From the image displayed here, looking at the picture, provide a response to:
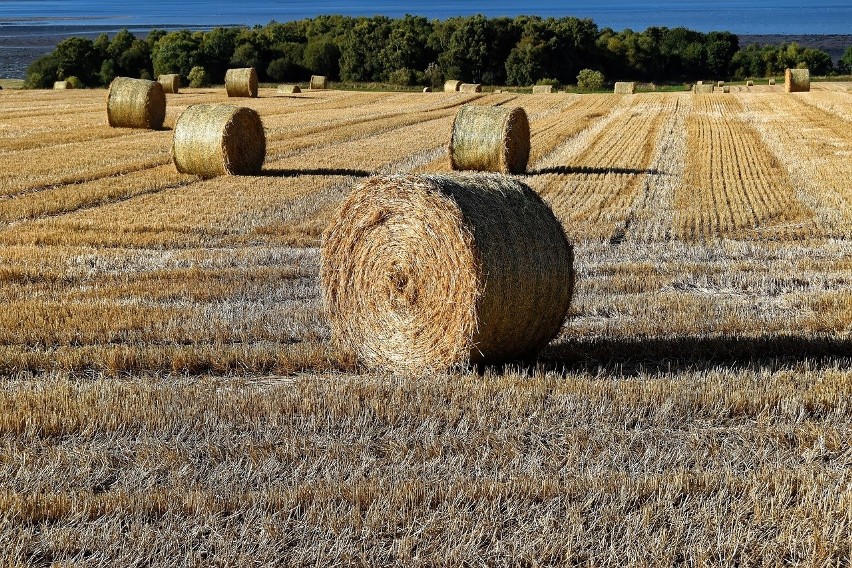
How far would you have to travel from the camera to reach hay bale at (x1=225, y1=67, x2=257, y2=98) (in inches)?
1608

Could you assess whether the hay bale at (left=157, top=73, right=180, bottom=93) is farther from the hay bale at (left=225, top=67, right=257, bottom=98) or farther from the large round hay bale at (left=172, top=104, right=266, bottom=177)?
the large round hay bale at (left=172, top=104, right=266, bottom=177)

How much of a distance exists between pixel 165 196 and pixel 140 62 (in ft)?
137

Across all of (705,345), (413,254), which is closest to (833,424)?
(705,345)

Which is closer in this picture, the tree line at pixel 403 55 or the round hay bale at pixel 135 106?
the round hay bale at pixel 135 106

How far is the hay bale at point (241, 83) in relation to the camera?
40844 millimetres

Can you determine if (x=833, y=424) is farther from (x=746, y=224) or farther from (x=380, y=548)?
(x=746, y=224)

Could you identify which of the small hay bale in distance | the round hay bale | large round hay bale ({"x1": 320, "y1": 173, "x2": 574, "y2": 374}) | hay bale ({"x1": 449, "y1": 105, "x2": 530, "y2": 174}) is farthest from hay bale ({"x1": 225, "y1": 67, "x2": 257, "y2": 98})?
large round hay bale ({"x1": 320, "y1": 173, "x2": 574, "y2": 374})

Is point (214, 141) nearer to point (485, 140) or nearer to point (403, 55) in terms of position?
point (485, 140)

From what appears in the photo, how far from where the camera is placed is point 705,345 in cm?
848

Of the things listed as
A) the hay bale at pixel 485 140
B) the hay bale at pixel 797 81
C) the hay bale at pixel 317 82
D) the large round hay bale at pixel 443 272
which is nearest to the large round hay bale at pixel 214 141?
the hay bale at pixel 485 140

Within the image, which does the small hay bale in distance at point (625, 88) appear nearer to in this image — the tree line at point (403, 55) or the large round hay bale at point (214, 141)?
the tree line at point (403, 55)

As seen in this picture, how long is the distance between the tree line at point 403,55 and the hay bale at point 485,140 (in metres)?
35.3

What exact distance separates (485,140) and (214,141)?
4.34m

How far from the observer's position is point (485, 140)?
18.7 meters
